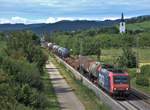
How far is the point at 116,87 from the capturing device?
50.2 meters

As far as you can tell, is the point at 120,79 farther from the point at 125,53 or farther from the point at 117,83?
the point at 125,53

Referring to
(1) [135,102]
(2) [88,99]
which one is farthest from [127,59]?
(1) [135,102]

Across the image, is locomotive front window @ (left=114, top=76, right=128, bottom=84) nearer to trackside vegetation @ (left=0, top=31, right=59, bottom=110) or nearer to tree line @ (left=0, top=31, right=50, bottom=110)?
trackside vegetation @ (left=0, top=31, right=59, bottom=110)

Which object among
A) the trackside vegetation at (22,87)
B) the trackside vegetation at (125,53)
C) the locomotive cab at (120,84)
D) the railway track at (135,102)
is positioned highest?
the trackside vegetation at (22,87)

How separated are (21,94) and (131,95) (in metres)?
24.1

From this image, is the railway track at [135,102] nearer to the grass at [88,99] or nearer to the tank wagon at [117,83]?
the tank wagon at [117,83]

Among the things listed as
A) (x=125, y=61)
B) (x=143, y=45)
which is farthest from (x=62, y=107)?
(x=143, y=45)

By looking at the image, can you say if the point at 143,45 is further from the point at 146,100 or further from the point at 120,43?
the point at 146,100

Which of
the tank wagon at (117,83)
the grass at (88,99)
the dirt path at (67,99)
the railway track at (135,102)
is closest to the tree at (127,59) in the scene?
the dirt path at (67,99)

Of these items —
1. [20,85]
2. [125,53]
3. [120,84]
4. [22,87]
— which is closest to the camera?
[22,87]

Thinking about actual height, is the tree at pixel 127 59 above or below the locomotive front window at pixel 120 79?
below

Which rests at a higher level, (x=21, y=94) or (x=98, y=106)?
(x=21, y=94)

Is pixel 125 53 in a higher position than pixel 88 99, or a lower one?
higher

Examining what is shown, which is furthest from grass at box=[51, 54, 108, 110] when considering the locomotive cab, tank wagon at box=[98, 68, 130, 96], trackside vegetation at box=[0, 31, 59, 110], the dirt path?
trackside vegetation at box=[0, 31, 59, 110]
